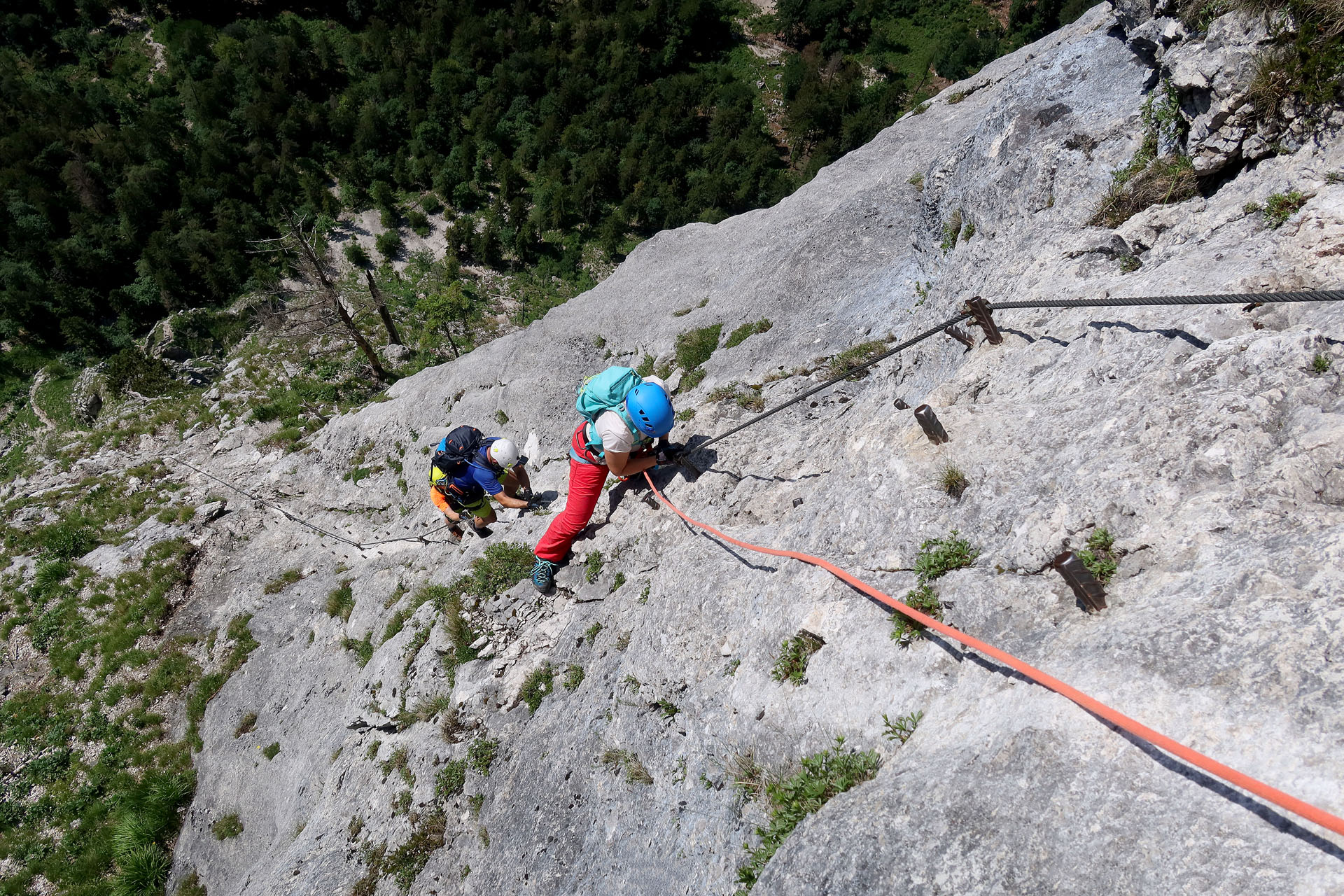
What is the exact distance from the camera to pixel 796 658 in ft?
19.0

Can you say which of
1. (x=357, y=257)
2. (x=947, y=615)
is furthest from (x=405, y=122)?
(x=947, y=615)

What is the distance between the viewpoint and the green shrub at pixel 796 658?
224 inches

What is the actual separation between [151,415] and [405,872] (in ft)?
97.8

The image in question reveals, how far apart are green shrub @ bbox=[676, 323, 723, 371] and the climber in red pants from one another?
536 centimetres

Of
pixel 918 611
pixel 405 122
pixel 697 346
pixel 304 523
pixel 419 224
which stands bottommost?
pixel 697 346

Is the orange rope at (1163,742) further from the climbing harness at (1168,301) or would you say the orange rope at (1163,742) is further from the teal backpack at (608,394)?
the teal backpack at (608,394)

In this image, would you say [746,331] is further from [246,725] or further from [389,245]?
[389,245]

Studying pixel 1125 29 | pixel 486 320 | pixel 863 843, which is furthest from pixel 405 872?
pixel 486 320

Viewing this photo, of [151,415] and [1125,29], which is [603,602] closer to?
[1125,29]

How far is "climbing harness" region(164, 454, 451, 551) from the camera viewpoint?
14336 millimetres

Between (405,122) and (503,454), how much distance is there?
197 feet

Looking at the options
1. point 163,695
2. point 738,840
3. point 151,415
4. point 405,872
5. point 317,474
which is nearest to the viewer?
point 738,840

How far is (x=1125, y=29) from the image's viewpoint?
417 inches

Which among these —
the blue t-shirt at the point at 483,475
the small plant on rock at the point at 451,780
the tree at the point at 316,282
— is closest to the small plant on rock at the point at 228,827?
the small plant on rock at the point at 451,780
